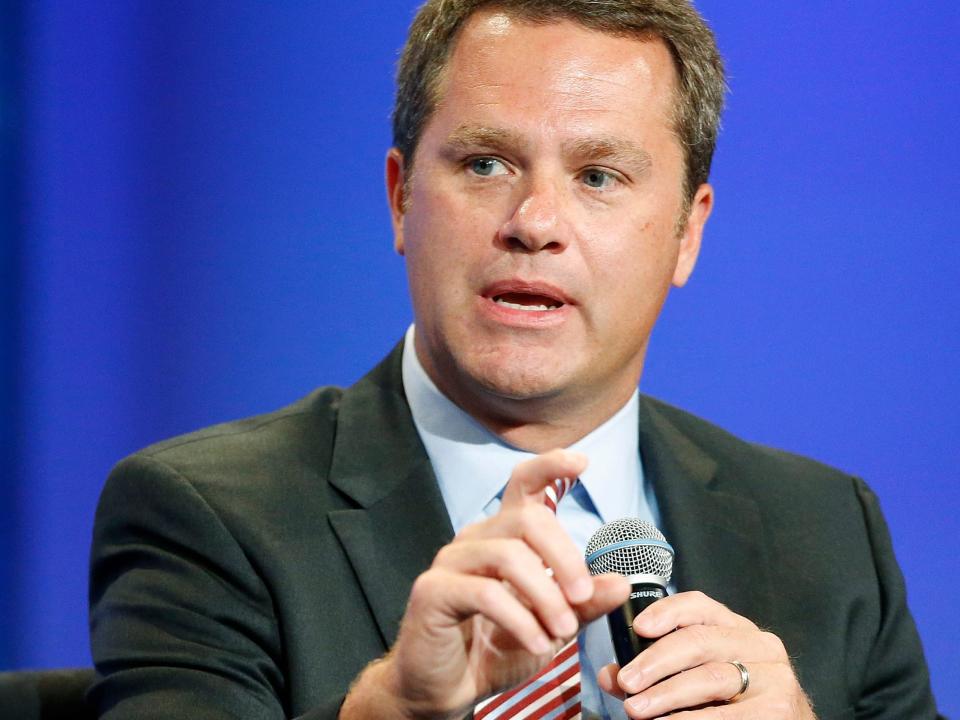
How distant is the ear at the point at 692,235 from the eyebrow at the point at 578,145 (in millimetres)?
239

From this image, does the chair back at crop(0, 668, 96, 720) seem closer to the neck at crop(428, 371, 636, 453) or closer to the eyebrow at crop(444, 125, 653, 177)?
the neck at crop(428, 371, 636, 453)

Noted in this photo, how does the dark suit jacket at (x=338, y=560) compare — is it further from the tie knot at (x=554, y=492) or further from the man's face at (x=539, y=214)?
the tie knot at (x=554, y=492)

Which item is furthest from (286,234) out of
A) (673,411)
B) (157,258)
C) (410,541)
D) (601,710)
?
(601,710)

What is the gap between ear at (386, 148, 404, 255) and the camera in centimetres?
210

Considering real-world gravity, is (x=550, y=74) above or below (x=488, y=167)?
above

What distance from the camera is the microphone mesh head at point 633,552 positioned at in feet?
4.33

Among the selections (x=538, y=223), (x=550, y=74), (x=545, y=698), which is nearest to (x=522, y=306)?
(x=538, y=223)

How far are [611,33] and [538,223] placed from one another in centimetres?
35

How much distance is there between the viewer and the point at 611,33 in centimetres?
195

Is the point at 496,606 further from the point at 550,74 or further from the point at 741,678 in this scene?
the point at 550,74

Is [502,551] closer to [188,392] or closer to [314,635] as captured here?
[314,635]

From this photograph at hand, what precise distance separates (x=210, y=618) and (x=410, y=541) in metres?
0.31

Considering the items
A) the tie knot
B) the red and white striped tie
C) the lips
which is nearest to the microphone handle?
the tie knot

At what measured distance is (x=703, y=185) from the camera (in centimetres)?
221
